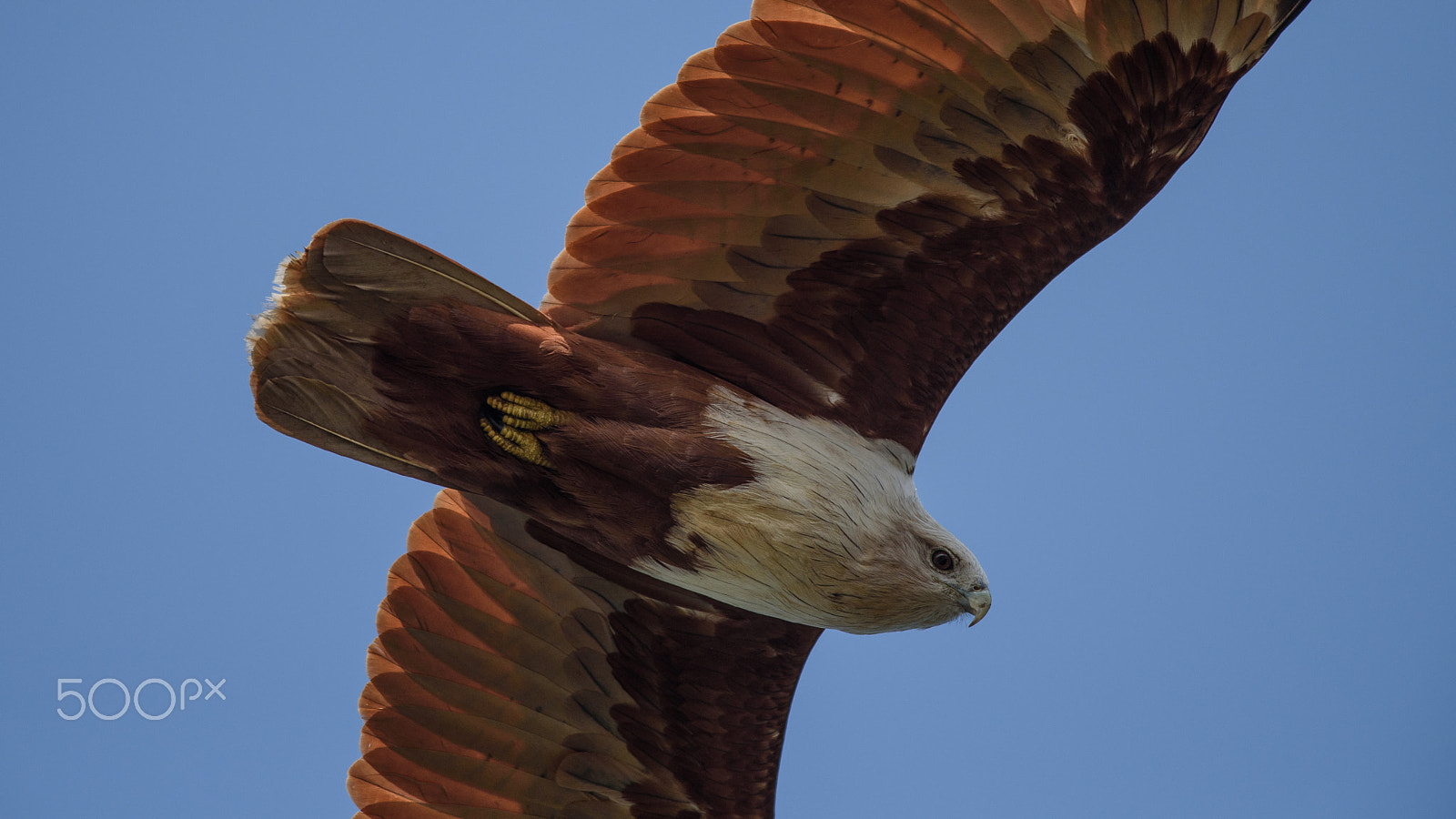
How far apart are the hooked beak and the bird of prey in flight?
0.07 ft

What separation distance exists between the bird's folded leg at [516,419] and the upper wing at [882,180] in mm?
340

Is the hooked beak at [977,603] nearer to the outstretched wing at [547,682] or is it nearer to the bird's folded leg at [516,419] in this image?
the outstretched wing at [547,682]

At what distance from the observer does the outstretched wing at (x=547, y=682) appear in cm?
532

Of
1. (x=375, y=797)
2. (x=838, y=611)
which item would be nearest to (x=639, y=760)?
(x=375, y=797)

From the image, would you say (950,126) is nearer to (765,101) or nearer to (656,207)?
(765,101)

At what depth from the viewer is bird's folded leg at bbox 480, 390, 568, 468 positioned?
4.57m

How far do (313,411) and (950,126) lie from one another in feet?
7.37

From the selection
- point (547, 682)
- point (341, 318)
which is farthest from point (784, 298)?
point (547, 682)

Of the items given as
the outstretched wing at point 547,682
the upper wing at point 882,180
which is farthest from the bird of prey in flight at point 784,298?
the outstretched wing at point 547,682

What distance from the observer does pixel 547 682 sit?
18.0ft

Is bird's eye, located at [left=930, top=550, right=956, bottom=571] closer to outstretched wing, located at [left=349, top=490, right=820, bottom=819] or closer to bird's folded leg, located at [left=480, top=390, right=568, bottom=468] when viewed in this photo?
outstretched wing, located at [left=349, top=490, right=820, bottom=819]

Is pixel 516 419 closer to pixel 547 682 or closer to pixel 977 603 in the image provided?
pixel 547 682

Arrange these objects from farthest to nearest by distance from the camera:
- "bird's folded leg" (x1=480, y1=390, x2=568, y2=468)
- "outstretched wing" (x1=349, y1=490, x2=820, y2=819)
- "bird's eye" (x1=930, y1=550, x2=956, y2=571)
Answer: "outstretched wing" (x1=349, y1=490, x2=820, y2=819)
"bird's eye" (x1=930, y1=550, x2=956, y2=571)
"bird's folded leg" (x1=480, y1=390, x2=568, y2=468)

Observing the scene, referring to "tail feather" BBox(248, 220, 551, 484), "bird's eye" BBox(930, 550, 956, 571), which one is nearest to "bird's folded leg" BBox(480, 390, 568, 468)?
"tail feather" BBox(248, 220, 551, 484)
